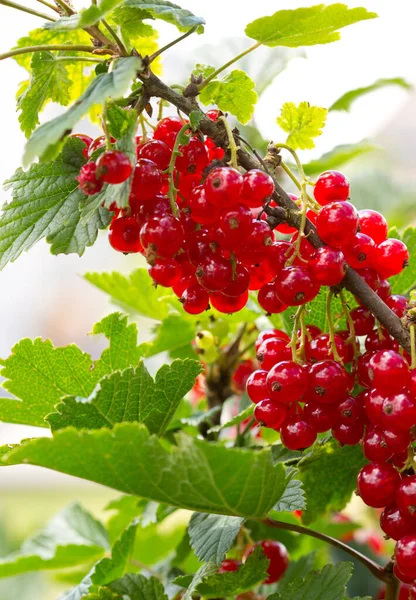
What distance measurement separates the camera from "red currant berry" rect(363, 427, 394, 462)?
0.55 metres

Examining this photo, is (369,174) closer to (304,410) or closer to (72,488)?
(304,410)

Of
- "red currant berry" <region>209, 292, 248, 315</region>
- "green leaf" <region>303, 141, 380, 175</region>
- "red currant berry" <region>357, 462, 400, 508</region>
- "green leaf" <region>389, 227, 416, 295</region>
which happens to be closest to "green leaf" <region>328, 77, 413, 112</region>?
"green leaf" <region>303, 141, 380, 175</region>

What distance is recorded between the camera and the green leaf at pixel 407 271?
0.79 m

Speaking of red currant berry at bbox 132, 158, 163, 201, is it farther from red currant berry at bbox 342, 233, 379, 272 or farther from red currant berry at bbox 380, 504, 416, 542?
red currant berry at bbox 380, 504, 416, 542

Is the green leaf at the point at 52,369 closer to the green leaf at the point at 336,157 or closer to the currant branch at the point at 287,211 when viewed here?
the currant branch at the point at 287,211

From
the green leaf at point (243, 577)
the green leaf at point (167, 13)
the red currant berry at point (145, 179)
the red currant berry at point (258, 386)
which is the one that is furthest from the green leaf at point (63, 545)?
the green leaf at point (167, 13)

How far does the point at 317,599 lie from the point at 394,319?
26 centimetres

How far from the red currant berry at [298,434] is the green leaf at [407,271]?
0.91 ft

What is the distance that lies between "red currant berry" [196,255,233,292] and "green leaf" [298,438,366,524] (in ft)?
0.76

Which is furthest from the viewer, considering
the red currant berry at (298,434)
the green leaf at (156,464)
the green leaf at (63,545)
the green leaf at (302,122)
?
the green leaf at (63,545)

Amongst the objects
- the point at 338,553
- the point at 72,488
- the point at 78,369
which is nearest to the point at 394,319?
the point at 78,369

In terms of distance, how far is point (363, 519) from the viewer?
150 centimetres

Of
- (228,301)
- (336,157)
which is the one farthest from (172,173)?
(336,157)

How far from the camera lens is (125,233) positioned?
60 centimetres
